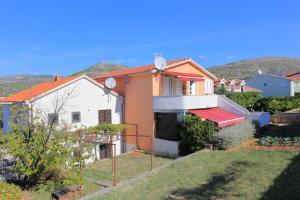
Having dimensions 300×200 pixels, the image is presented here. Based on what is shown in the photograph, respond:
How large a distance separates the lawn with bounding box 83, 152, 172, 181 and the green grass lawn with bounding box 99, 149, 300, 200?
13.4ft

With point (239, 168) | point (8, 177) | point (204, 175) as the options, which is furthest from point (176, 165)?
point (8, 177)

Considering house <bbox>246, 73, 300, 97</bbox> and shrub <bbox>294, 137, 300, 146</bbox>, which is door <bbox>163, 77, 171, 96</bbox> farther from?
house <bbox>246, 73, 300, 97</bbox>

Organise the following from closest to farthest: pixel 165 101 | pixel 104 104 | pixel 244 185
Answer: pixel 244 185 < pixel 165 101 < pixel 104 104

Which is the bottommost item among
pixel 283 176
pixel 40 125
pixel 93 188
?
pixel 93 188

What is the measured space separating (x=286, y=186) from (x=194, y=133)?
1409 cm

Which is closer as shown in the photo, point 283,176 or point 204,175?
point 283,176

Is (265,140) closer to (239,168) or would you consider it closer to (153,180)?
(239,168)

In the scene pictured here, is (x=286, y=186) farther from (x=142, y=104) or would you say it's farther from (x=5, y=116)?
(x=5, y=116)

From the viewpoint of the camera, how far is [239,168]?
21078 mm

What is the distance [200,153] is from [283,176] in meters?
9.78

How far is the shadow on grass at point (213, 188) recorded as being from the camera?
623 inches

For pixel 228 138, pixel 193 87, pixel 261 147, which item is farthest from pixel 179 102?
pixel 261 147

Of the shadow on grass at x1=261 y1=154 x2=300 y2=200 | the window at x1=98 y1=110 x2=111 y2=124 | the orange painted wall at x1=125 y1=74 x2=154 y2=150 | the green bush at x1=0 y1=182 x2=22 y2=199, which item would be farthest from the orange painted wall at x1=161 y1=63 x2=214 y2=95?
the green bush at x1=0 y1=182 x2=22 y2=199

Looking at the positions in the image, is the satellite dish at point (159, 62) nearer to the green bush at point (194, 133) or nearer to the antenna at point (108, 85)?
the antenna at point (108, 85)
